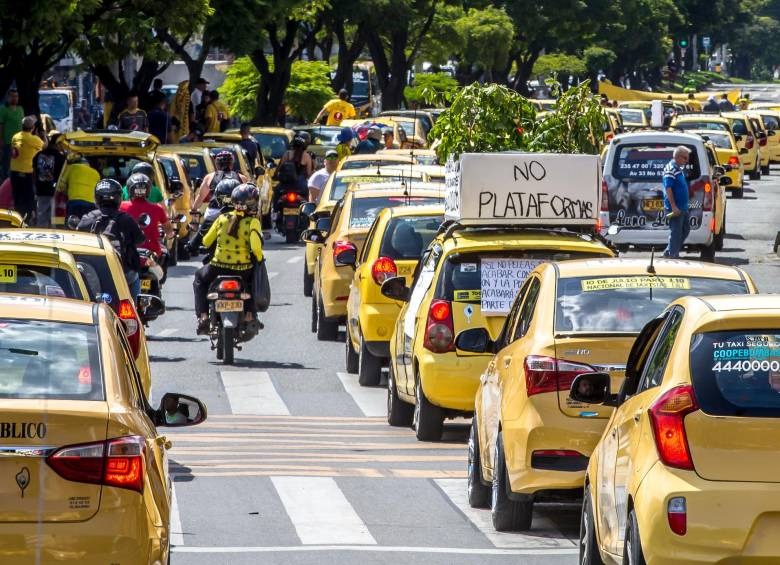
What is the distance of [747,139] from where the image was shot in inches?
2088

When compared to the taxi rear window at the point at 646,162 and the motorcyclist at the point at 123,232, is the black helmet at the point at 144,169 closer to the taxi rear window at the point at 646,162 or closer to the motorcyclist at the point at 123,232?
the motorcyclist at the point at 123,232

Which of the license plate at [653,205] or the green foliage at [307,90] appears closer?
the license plate at [653,205]

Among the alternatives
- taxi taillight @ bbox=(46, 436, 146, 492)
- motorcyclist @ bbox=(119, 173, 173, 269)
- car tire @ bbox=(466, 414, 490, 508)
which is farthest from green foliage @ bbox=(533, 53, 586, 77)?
taxi taillight @ bbox=(46, 436, 146, 492)

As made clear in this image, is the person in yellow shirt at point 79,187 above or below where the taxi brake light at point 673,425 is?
below

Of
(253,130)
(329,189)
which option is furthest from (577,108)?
(253,130)

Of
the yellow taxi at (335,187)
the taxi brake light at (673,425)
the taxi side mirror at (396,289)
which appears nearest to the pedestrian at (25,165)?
the yellow taxi at (335,187)

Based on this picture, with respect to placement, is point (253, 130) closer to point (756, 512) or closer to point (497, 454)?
point (497, 454)

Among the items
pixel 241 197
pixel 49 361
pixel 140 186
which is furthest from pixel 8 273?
pixel 140 186

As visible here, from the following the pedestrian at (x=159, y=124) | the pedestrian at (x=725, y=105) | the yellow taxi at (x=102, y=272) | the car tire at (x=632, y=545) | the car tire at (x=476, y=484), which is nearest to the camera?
the car tire at (x=632, y=545)

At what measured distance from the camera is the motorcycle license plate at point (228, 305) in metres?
18.7

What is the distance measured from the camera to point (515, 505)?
10305 millimetres

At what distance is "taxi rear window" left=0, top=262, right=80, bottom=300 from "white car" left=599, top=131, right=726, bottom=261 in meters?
16.5

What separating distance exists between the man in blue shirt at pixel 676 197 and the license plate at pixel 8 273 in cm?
1507

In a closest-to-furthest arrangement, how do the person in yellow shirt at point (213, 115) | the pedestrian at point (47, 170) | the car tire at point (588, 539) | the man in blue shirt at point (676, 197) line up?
the car tire at point (588, 539), the man in blue shirt at point (676, 197), the pedestrian at point (47, 170), the person in yellow shirt at point (213, 115)
